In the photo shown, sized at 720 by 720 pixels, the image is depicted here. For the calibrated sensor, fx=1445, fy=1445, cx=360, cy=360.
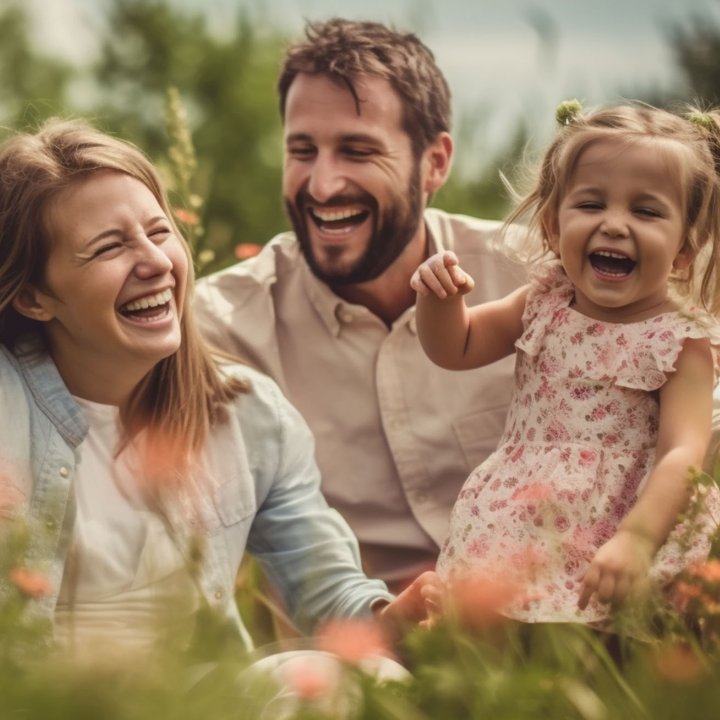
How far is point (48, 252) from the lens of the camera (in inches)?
114

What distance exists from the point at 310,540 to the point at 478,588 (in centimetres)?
103

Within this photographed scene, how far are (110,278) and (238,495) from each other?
54 cm

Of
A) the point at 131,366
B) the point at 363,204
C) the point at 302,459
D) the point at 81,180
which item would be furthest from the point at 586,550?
the point at 363,204

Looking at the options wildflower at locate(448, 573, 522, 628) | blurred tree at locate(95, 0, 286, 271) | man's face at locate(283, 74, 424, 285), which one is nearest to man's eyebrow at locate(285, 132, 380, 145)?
man's face at locate(283, 74, 424, 285)


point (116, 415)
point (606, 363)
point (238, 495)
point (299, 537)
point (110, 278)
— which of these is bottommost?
point (299, 537)

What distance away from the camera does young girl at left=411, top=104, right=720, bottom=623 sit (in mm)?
2609

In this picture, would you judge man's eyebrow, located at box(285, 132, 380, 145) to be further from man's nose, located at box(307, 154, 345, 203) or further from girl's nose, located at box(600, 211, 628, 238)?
girl's nose, located at box(600, 211, 628, 238)

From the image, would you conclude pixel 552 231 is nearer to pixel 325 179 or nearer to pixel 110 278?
pixel 110 278

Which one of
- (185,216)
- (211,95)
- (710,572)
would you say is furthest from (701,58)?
(710,572)

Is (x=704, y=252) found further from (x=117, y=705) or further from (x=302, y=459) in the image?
(x=117, y=705)

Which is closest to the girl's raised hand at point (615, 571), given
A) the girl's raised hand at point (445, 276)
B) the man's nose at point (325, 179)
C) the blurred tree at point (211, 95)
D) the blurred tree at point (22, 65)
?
the girl's raised hand at point (445, 276)

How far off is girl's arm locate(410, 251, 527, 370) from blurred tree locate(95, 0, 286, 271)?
488cm

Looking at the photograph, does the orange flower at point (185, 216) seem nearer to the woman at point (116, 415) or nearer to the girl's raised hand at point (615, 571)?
the woman at point (116, 415)

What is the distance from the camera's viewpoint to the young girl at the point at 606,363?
8.56ft
